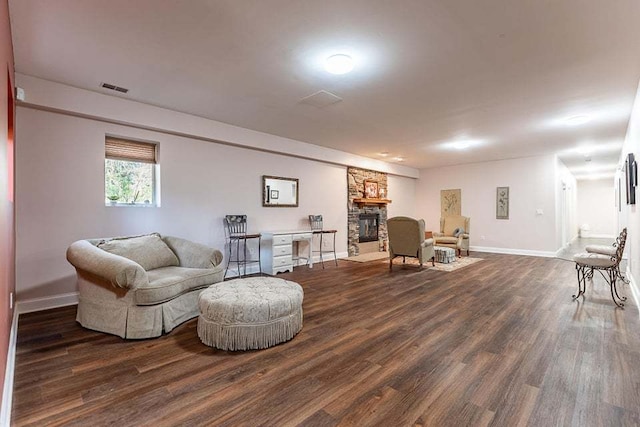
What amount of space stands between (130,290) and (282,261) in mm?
2932

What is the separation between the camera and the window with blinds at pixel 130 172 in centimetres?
399

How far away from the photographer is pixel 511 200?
311 inches

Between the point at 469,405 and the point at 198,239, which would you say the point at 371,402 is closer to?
the point at 469,405

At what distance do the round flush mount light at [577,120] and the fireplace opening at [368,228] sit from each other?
4581mm

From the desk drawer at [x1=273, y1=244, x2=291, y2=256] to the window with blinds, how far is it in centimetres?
202

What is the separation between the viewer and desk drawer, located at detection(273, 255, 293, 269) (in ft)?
17.2

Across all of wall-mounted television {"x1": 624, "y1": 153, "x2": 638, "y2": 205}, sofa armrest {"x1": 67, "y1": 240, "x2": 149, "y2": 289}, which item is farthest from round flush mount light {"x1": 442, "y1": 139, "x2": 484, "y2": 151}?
sofa armrest {"x1": 67, "y1": 240, "x2": 149, "y2": 289}

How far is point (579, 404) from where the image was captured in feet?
5.67

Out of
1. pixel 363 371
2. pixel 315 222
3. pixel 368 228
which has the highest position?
pixel 315 222

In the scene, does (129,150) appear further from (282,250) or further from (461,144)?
(461,144)

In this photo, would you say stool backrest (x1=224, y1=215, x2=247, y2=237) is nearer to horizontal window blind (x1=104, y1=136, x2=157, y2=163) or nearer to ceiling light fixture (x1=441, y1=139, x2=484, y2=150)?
horizontal window blind (x1=104, y1=136, x2=157, y2=163)

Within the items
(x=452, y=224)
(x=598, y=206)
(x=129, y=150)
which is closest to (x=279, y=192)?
(x=129, y=150)

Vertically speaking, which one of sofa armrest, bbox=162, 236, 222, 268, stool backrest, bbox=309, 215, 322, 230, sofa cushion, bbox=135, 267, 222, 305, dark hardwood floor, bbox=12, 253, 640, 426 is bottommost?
dark hardwood floor, bbox=12, 253, 640, 426

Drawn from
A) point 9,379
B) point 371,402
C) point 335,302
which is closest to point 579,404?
point 371,402
